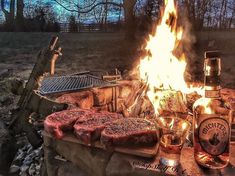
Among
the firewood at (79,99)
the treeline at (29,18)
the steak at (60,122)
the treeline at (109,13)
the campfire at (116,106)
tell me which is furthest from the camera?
the treeline at (29,18)

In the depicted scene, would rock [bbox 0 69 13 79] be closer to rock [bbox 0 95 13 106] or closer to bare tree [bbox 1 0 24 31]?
rock [bbox 0 95 13 106]

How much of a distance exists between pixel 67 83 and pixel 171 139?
5.77ft

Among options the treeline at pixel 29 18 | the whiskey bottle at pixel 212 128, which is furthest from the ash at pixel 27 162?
the treeline at pixel 29 18

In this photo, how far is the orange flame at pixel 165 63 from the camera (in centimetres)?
323

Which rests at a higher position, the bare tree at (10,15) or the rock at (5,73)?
the bare tree at (10,15)

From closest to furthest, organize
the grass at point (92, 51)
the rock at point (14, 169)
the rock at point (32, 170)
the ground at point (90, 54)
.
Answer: the rock at point (32, 170)
the rock at point (14, 169)
the ground at point (90, 54)
the grass at point (92, 51)

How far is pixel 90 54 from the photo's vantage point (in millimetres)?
8797

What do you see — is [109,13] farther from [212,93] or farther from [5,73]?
[212,93]

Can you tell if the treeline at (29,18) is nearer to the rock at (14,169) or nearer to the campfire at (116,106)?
the campfire at (116,106)

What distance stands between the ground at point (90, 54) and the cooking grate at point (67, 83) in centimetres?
111

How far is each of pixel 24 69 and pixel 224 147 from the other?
233 inches

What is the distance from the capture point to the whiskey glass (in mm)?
1899

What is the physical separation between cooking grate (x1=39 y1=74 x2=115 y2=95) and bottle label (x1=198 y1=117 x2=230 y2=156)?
1.61 metres

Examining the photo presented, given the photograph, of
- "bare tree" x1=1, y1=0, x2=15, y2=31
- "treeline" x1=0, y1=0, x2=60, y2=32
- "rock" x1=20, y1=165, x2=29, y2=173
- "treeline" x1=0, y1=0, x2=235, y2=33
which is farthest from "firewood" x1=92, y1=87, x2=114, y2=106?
"bare tree" x1=1, y1=0, x2=15, y2=31
